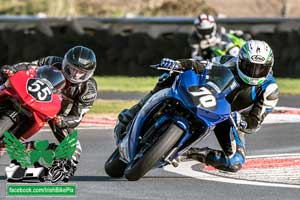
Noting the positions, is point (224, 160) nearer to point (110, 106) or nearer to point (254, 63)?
point (254, 63)

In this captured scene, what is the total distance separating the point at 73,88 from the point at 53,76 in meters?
0.47

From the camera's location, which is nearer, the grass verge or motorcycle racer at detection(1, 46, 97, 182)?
motorcycle racer at detection(1, 46, 97, 182)

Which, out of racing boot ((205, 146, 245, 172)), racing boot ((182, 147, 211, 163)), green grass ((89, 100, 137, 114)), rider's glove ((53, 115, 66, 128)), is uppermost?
rider's glove ((53, 115, 66, 128))

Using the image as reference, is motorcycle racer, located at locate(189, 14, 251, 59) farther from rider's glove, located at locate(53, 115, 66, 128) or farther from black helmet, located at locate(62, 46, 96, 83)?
rider's glove, located at locate(53, 115, 66, 128)

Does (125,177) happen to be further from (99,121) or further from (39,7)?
(39,7)

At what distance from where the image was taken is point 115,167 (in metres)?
9.48

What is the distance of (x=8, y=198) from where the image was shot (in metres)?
8.22

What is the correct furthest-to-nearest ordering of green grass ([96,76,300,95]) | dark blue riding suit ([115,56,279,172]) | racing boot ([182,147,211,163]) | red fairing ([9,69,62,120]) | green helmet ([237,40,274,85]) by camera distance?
green grass ([96,76,300,95]) → dark blue riding suit ([115,56,279,172]) → green helmet ([237,40,274,85]) → racing boot ([182,147,211,163]) → red fairing ([9,69,62,120])

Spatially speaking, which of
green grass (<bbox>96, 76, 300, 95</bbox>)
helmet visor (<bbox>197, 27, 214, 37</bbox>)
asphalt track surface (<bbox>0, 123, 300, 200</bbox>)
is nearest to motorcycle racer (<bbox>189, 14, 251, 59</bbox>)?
helmet visor (<bbox>197, 27, 214, 37</bbox>)

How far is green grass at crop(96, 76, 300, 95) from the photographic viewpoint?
68.4ft

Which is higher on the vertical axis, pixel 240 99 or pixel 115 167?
pixel 240 99

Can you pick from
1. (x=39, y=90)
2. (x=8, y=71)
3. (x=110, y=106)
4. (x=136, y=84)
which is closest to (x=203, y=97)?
(x=39, y=90)

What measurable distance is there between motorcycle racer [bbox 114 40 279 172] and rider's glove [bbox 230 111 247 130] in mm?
13

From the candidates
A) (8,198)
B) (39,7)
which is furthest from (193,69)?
(39,7)
